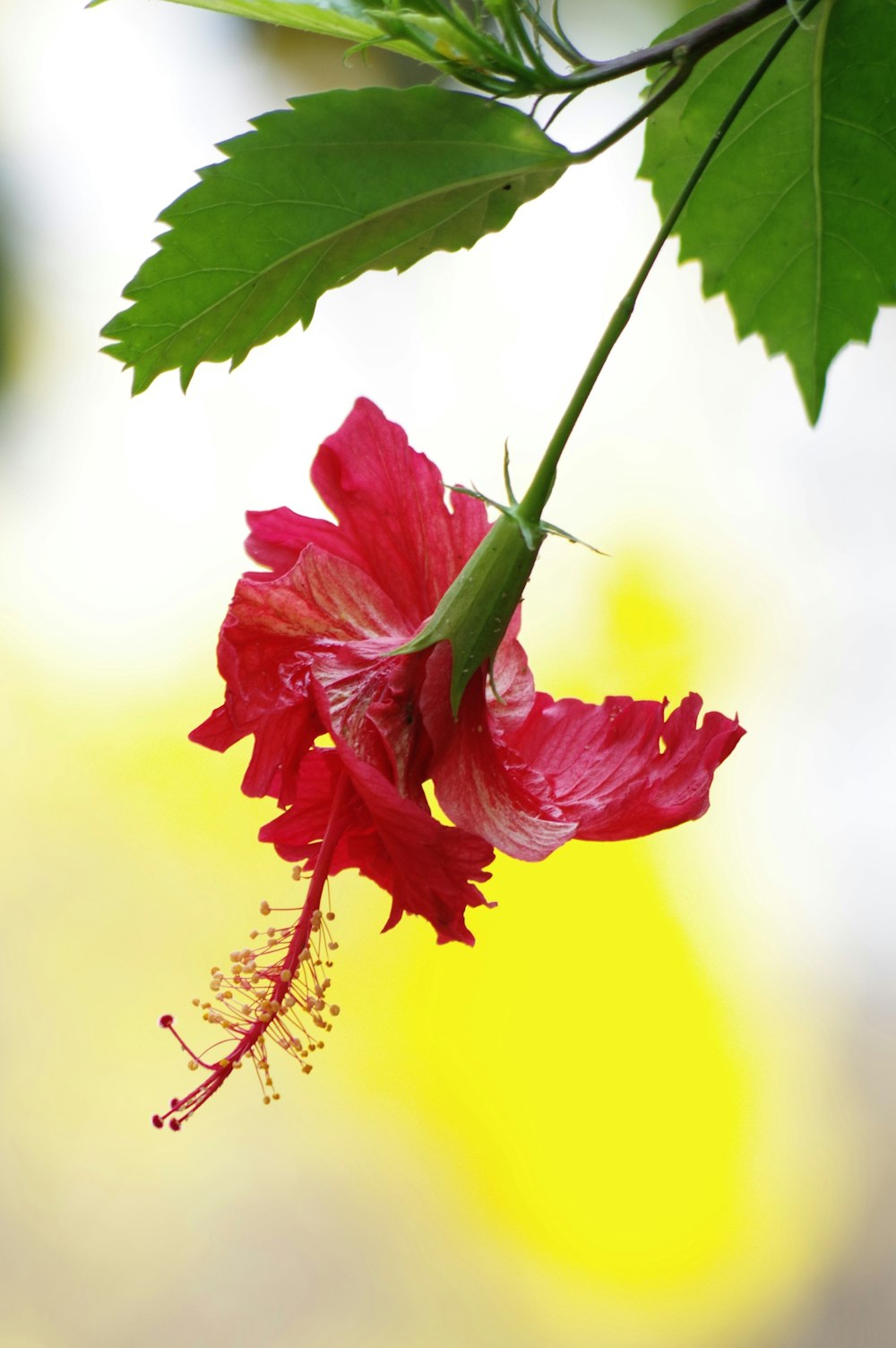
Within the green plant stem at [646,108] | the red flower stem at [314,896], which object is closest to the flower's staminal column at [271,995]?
the red flower stem at [314,896]

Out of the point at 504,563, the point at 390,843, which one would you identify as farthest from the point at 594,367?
the point at 390,843

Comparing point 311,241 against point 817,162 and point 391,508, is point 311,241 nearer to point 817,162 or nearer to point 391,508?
point 391,508

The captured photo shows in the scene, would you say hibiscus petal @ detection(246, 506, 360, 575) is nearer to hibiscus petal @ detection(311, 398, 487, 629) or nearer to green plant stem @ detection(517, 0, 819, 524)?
hibiscus petal @ detection(311, 398, 487, 629)

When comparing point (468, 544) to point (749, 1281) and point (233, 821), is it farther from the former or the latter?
point (749, 1281)

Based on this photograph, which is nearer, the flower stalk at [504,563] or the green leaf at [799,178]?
the flower stalk at [504,563]

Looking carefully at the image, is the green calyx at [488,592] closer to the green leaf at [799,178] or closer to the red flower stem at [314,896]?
the red flower stem at [314,896]

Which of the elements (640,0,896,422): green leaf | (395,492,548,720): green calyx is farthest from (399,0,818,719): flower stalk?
(640,0,896,422): green leaf
